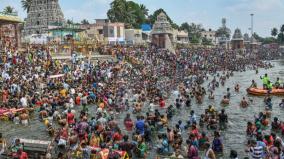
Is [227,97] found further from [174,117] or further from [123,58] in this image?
[123,58]

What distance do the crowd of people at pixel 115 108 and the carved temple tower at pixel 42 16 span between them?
49.3 feet

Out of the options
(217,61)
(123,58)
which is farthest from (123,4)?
(123,58)

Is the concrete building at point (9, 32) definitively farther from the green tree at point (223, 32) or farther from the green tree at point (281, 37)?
the green tree at point (281, 37)

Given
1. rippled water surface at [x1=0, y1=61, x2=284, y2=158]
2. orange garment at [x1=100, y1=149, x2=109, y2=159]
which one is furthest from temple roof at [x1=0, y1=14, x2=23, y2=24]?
orange garment at [x1=100, y1=149, x2=109, y2=159]

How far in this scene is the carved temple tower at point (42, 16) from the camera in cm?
6078

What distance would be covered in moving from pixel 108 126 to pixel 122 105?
8.47 metres

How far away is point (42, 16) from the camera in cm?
6138

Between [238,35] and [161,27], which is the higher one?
[161,27]

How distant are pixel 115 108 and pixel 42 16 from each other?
38222 millimetres

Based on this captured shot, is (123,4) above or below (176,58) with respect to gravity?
above

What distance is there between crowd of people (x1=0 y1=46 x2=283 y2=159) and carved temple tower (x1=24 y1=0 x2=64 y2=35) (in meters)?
15.0

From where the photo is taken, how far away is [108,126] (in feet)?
63.7

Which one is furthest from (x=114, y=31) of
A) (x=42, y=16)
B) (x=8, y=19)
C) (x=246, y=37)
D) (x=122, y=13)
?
(x=246, y=37)

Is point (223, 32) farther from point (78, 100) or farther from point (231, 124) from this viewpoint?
point (231, 124)
